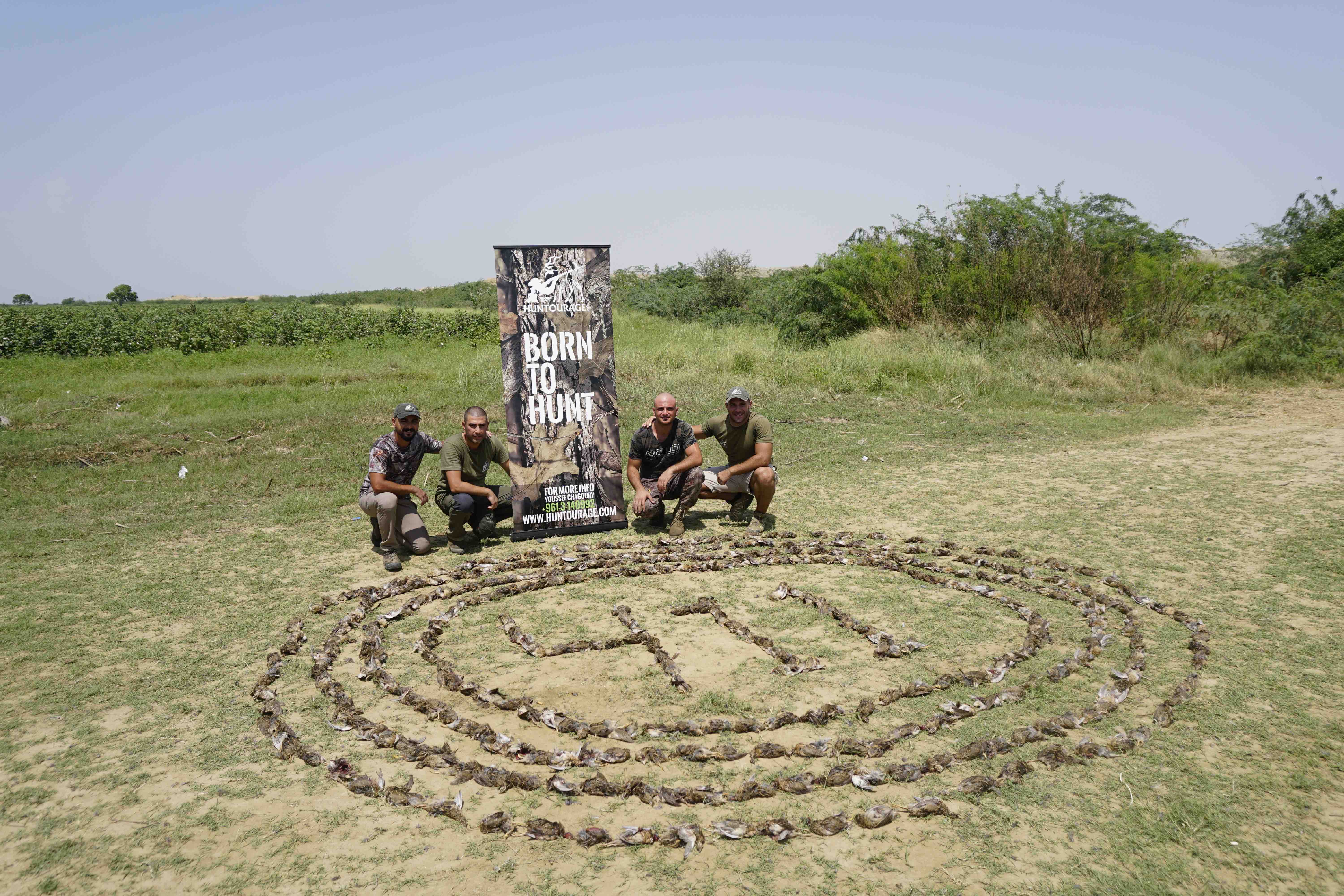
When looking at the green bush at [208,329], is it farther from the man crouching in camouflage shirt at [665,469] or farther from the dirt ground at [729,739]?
the man crouching in camouflage shirt at [665,469]

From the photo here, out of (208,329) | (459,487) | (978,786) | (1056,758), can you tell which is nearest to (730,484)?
(459,487)

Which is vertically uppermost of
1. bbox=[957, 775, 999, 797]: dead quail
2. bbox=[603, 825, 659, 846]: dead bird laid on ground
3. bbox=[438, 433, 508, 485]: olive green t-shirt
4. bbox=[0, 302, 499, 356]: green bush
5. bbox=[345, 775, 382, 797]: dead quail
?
bbox=[0, 302, 499, 356]: green bush

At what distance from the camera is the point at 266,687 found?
5.21 metres

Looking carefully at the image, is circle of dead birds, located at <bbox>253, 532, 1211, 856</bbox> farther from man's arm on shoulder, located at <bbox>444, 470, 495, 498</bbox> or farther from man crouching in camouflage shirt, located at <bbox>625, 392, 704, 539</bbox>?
man crouching in camouflage shirt, located at <bbox>625, 392, 704, 539</bbox>

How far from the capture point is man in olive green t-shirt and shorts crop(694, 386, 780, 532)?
8430mm

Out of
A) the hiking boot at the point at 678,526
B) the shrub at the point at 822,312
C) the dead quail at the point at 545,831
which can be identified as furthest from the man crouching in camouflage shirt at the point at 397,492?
the shrub at the point at 822,312

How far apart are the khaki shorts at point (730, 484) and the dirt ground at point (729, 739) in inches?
58.1

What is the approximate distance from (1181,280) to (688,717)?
17.7 m

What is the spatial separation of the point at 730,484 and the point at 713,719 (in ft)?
13.5

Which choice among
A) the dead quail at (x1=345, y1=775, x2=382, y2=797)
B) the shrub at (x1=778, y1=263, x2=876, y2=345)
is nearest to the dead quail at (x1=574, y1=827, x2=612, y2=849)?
the dead quail at (x1=345, y1=775, x2=382, y2=797)

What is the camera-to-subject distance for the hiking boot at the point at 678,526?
8305 millimetres

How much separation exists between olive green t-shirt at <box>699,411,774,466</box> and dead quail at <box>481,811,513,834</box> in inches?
196

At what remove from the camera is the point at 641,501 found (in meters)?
8.24

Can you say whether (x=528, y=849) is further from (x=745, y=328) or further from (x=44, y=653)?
(x=745, y=328)
